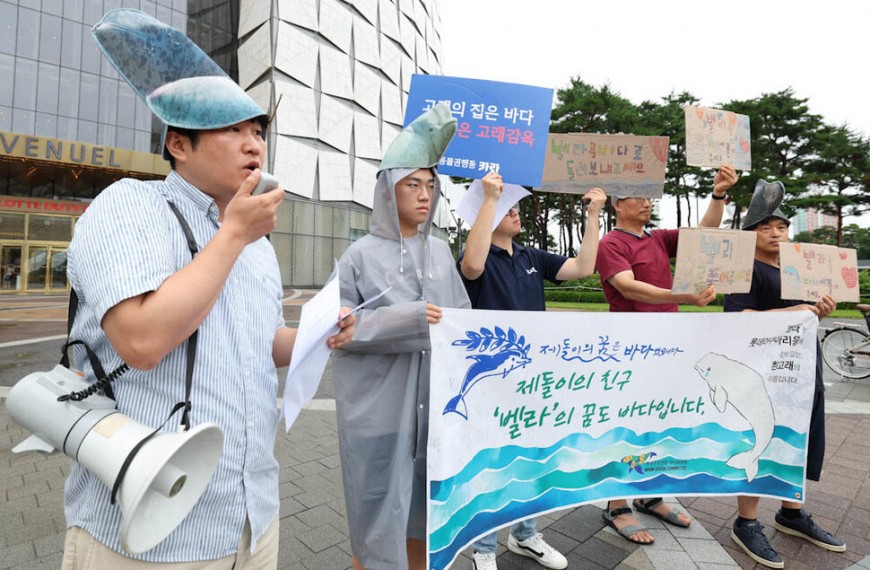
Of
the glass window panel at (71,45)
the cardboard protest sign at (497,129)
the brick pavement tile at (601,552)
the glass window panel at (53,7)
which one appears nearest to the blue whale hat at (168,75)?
the cardboard protest sign at (497,129)

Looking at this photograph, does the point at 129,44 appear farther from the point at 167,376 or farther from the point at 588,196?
the point at 588,196

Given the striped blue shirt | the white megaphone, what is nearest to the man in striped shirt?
the striped blue shirt

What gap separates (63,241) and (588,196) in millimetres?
29135

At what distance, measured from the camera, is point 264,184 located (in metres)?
1.10

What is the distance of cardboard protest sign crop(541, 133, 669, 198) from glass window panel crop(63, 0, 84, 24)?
3080 cm

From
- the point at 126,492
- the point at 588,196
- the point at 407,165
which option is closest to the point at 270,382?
the point at 126,492

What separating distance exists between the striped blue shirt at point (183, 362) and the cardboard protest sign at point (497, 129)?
151 centimetres

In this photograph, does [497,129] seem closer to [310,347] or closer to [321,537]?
[310,347]

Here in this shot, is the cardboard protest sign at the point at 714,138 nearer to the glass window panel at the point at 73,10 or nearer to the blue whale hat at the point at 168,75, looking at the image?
the blue whale hat at the point at 168,75

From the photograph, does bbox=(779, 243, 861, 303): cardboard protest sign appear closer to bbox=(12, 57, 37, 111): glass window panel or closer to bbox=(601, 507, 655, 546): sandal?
bbox=(601, 507, 655, 546): sandal

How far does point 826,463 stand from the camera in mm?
3891

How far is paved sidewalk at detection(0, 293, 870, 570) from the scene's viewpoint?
8.29 ft

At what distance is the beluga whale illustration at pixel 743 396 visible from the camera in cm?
263

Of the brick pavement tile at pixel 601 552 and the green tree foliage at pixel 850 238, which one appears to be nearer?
the brick pavement tile at pixel 601 552
